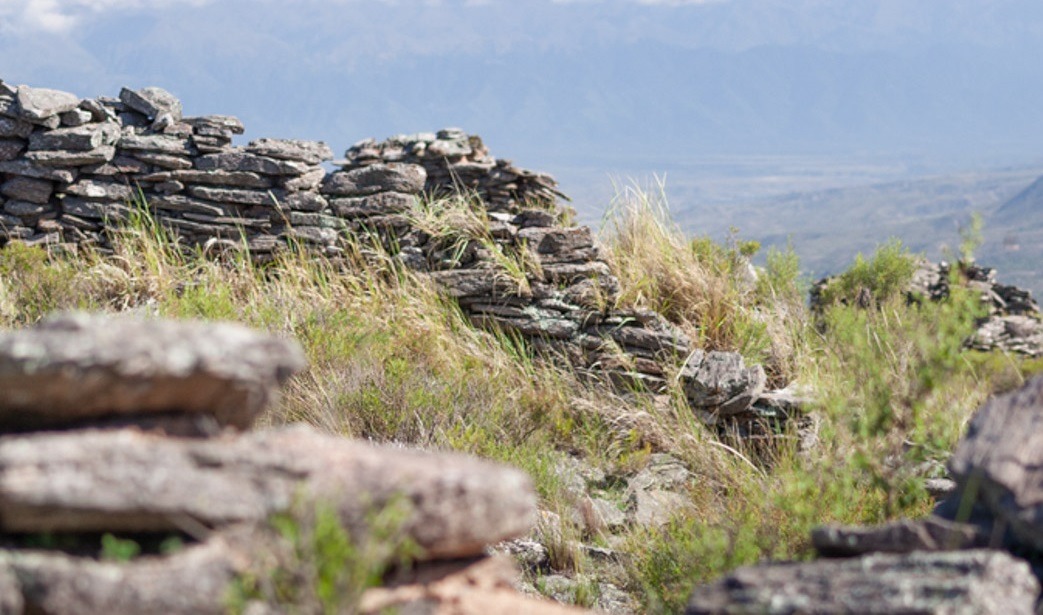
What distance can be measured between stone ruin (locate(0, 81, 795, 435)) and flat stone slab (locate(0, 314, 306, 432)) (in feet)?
20.1

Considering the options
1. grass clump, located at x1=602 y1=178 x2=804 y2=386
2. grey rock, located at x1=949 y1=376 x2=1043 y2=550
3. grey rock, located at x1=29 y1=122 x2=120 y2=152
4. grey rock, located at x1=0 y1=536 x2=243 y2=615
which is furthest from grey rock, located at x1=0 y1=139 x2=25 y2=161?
grey rock, located at x1=949 y1=376 x2=1043 y2=550

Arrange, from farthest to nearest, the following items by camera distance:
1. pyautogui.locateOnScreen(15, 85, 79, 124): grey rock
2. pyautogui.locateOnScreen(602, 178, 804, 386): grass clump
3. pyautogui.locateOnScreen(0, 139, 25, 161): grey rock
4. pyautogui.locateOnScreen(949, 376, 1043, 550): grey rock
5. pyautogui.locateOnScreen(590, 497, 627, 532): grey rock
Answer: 1. pyautogui.locateOnScreen(0, 139, 25, 161): grey rock
2. pyautogui.locateOnScreen(15, 85, 79, 124): grey rock
3. pyautogui.locateOnScreen(602, 178, 804, 386): grass clump
4. pyautogui.locateOnScreen(590, 497, 627, 532): grey rock
5. pyautogui.locateOnScreen(949, 376, 1043, 550): grey rock

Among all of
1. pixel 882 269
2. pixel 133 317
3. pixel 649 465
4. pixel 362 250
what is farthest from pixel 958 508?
pixel 882 269

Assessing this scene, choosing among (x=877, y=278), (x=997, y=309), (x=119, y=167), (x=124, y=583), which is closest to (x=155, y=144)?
(x=119, y=167)

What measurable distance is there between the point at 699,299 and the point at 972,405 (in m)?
2.42

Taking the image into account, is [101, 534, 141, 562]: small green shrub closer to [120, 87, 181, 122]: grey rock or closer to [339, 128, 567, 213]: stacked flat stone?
[339, 128, 567, 213]: stacked flat stone

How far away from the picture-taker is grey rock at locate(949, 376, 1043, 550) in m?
2.89

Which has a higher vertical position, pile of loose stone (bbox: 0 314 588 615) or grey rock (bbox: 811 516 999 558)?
pile of loose stone (bbox: 0 314 588 615)

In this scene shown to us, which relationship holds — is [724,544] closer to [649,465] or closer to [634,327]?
[649,465]

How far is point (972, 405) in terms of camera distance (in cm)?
816

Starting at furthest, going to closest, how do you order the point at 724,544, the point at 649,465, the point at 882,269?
the point at 882,269
the point at 649,465
the point at 724,544

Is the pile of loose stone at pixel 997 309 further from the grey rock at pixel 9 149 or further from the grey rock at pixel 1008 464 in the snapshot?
the grey rock at pixel 1008 464

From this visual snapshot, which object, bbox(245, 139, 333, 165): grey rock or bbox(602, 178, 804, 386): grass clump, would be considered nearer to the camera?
bbox(602, 178, 804, 386): grass clump

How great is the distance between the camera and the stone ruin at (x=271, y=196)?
9102 mm
